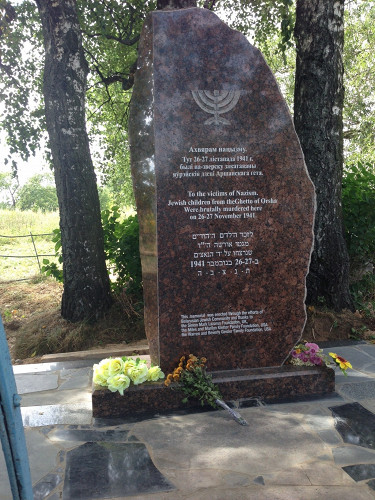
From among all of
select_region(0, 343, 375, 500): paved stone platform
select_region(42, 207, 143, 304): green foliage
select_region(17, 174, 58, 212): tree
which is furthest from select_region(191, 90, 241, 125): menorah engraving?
select_region(17, 174, 58, 212): tree

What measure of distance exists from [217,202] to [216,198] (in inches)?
1.2

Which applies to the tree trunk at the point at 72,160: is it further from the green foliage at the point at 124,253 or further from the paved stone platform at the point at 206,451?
the paved stone platform at the point at 206,451

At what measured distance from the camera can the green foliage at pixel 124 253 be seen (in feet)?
20.4

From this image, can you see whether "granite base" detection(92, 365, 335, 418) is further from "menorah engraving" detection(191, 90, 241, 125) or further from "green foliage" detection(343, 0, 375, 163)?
"green foliage" detection(343, 0, 375, 163)

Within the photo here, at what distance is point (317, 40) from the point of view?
5.52m

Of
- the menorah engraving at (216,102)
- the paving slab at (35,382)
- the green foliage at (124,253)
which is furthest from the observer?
the green foliage at (124,253)

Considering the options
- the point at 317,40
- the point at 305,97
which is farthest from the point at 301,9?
the point at 305,97

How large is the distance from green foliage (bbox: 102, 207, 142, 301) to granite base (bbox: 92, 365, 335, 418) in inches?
111

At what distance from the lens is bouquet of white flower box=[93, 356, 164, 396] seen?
10.9 feet

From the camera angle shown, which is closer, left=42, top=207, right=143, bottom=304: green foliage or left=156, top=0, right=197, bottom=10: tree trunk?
left=156, top=0, right=197, bottom=10: tree trunk

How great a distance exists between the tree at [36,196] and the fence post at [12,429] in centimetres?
5738

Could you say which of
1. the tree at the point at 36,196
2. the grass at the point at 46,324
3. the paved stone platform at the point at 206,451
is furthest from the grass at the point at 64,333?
the tree at the point at 36,196

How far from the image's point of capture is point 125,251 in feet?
20.3

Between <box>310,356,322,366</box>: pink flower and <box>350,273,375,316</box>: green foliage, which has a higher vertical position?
<box>310,356,322,366</box>: pink flower
